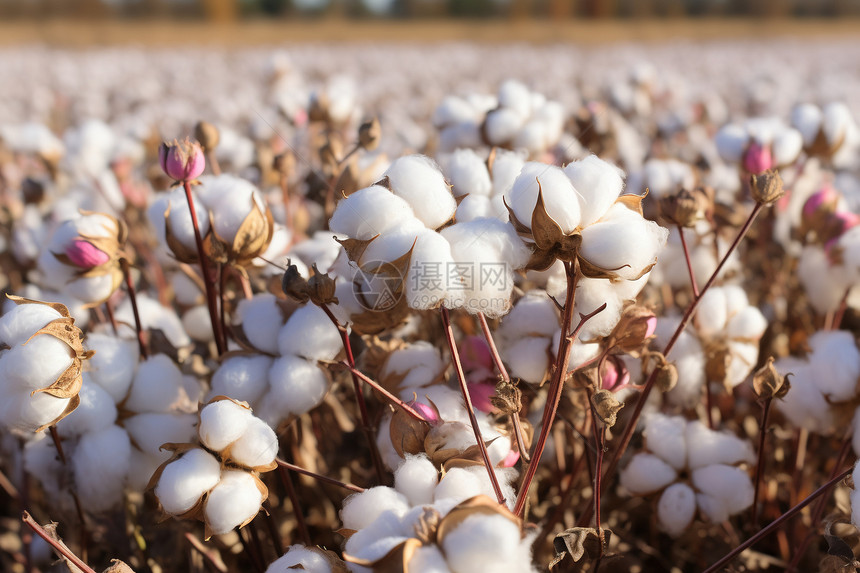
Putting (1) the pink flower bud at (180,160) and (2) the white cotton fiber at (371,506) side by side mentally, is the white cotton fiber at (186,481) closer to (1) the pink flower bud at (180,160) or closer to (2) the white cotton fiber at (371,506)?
(2) the white cotton fiber at (371,506)

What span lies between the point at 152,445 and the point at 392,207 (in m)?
0.44

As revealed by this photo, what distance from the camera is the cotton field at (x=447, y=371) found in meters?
0.61

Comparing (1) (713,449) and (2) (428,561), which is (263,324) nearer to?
(2) (428,561)

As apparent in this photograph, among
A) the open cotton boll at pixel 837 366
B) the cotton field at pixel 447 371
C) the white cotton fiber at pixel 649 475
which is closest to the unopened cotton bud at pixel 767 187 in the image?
the cotton field at pixel 447 371

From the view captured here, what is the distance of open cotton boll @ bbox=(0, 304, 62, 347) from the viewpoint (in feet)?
2.17

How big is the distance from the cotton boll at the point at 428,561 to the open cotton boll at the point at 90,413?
468mm

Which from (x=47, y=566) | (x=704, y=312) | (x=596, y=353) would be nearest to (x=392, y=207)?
(x=596, y=353)

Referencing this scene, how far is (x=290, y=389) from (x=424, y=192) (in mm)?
274

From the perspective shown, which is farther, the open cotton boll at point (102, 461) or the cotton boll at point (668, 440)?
the cotton boll at point (668, 440)

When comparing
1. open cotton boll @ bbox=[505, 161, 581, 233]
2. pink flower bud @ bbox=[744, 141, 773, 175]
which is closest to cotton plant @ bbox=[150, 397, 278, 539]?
A: open cotton boll @ bbox=[505, 161, 581, 233]

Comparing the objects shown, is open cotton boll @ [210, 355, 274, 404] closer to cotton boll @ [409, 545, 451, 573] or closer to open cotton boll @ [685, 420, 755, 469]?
cotton boll @ [409, 545, 451, 573]

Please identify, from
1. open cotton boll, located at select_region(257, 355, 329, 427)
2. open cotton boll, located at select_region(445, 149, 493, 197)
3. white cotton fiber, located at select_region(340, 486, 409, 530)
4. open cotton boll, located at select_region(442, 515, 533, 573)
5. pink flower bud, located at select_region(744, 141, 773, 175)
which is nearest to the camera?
open cotton boll, located at select_region(442, 515, 533, 573)

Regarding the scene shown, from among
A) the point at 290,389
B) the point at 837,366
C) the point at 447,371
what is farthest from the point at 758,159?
the point at 290,389

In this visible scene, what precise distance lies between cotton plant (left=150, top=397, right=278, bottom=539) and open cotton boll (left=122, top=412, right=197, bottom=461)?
143 millimetres
